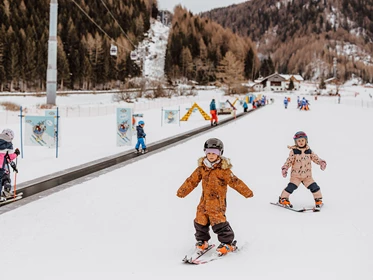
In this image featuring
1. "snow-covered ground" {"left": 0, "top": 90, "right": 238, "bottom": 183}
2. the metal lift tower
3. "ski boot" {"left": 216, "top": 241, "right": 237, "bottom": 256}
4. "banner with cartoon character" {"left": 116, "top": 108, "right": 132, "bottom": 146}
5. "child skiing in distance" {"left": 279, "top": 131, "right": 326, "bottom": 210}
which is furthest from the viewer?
the metal lift tower

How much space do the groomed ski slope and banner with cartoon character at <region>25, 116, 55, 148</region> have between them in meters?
4.96

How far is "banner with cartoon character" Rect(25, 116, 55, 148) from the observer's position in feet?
45.2

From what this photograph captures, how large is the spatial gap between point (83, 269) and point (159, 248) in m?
1.03

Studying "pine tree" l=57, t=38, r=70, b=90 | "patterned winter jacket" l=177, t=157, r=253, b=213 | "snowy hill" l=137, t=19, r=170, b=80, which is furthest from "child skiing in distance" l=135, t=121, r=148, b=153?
"snowy hill" l=137, t=19, r=170, b=80

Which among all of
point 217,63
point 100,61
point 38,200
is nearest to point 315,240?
point 38,200

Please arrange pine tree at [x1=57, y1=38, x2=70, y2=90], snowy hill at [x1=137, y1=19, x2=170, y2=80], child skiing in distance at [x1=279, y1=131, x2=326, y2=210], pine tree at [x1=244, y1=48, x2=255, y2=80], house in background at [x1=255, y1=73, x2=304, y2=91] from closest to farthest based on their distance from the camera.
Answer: child skiing in distance at [x1=279, y1=131, x2=326, y2=210] → pine tree at [x1=57, y1=38, x2=70, y2=90] → snowy hill at [x1=137, y1=19, x2=170, y2=80] → pine tree at [x1=244, y1=48, x2=255, y2=80] → house in background at [x1=255, y1=73, x2=304, y2=91]

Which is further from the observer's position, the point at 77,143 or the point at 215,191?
the point at 77,143

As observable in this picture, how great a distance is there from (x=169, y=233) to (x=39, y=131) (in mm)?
9771

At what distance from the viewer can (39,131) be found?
1396 centimetres

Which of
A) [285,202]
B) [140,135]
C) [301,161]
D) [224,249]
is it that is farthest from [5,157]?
[140,135]

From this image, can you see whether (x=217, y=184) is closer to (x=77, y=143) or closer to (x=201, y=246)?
(x=201, y=246)

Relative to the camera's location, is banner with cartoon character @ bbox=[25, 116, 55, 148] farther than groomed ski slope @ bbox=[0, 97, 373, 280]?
Yes

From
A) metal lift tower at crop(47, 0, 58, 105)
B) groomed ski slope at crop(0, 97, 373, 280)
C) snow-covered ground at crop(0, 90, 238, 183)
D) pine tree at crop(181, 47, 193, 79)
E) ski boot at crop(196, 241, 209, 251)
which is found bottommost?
snow-covered ground at crop(0, 90, 238, 183)

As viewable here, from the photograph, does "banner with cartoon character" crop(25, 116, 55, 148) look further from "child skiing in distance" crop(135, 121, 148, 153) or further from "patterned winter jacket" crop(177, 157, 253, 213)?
"patterned winter jacket" crop(177, 157, 253, 213)
